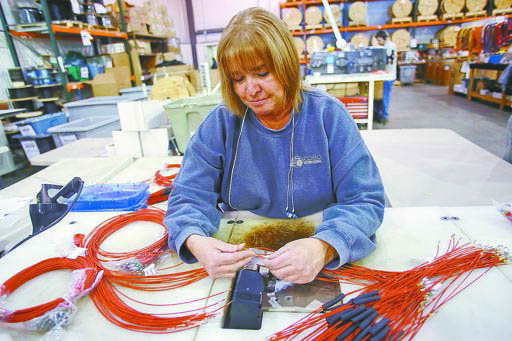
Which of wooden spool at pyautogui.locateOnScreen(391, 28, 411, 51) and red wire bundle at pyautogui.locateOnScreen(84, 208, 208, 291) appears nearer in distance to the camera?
red wire bundle at pyautogui.locateOnScreen(84, 208, 208, 291)

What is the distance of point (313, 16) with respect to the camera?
7.78m

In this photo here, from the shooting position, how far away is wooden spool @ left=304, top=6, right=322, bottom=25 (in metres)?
7.75

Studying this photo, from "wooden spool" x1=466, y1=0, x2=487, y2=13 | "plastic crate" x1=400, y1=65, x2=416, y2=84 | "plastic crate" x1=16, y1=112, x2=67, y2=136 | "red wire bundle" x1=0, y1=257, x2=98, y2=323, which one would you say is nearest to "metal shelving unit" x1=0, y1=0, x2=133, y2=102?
"plastic crate" x1=16, y1=112, x2=67, y2=136

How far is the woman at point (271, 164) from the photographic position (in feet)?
2.44

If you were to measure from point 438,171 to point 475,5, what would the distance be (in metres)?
8.10

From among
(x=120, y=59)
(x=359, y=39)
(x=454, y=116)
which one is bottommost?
(x=454, y=116)

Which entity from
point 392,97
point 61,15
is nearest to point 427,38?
point 392,97

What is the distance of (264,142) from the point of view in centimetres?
97

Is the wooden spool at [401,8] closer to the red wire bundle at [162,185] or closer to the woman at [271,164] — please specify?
the red wire bundle at [162,185]

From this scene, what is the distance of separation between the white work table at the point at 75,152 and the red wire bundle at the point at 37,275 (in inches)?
53.8

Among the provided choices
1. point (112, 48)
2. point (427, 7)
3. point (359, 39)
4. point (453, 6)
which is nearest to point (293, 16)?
point (359, 39)

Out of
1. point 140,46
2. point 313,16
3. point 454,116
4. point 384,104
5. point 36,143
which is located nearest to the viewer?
point 36,143

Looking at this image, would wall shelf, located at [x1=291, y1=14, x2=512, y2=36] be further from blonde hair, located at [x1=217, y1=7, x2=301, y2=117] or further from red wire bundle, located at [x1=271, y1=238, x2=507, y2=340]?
red wire bundle, located at [x1=271, y1=238, x2=507, y2=340]

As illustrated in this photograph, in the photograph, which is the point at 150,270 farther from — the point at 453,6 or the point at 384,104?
the point at 453,6
